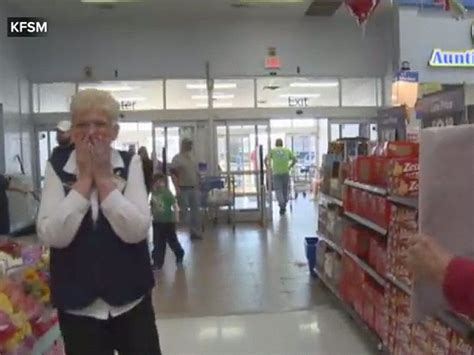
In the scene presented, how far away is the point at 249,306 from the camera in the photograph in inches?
220

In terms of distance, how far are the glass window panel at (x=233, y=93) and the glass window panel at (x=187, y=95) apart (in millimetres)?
262

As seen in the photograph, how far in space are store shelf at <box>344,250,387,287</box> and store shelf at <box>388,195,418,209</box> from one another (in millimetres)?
616

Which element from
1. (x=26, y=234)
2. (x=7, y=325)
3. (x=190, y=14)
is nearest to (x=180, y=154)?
(x=190, y=14)

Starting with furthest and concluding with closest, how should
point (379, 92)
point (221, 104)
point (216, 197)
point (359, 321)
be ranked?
point (379, 92) → point (221, 104) → point (216, 197) → point (359, 321)

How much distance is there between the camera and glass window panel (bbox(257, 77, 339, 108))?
41.6 ft

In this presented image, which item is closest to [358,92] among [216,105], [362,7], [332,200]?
[216,105]

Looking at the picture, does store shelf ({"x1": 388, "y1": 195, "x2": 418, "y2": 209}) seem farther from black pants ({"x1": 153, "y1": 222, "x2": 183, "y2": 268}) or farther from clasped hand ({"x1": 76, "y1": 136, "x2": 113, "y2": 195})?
black pants ({"x1": 153, "y1": 222, "x2": 183, "y2": 268})

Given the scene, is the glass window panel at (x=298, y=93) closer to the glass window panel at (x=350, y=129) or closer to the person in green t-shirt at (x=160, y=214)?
the glass window panel at (x=350, y=129)

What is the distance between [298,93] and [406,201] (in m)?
9.57

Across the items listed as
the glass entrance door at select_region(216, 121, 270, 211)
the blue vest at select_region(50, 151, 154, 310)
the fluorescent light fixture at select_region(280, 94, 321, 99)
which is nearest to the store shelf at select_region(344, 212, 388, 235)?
the blue vest at select_region(50, 151, 154, 310)

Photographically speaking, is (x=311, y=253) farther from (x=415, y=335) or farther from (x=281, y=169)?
(x=281, y=169)

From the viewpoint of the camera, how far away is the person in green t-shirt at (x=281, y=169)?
13328mm

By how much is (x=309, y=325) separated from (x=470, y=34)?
23.4 ft

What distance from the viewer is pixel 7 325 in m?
2.19
